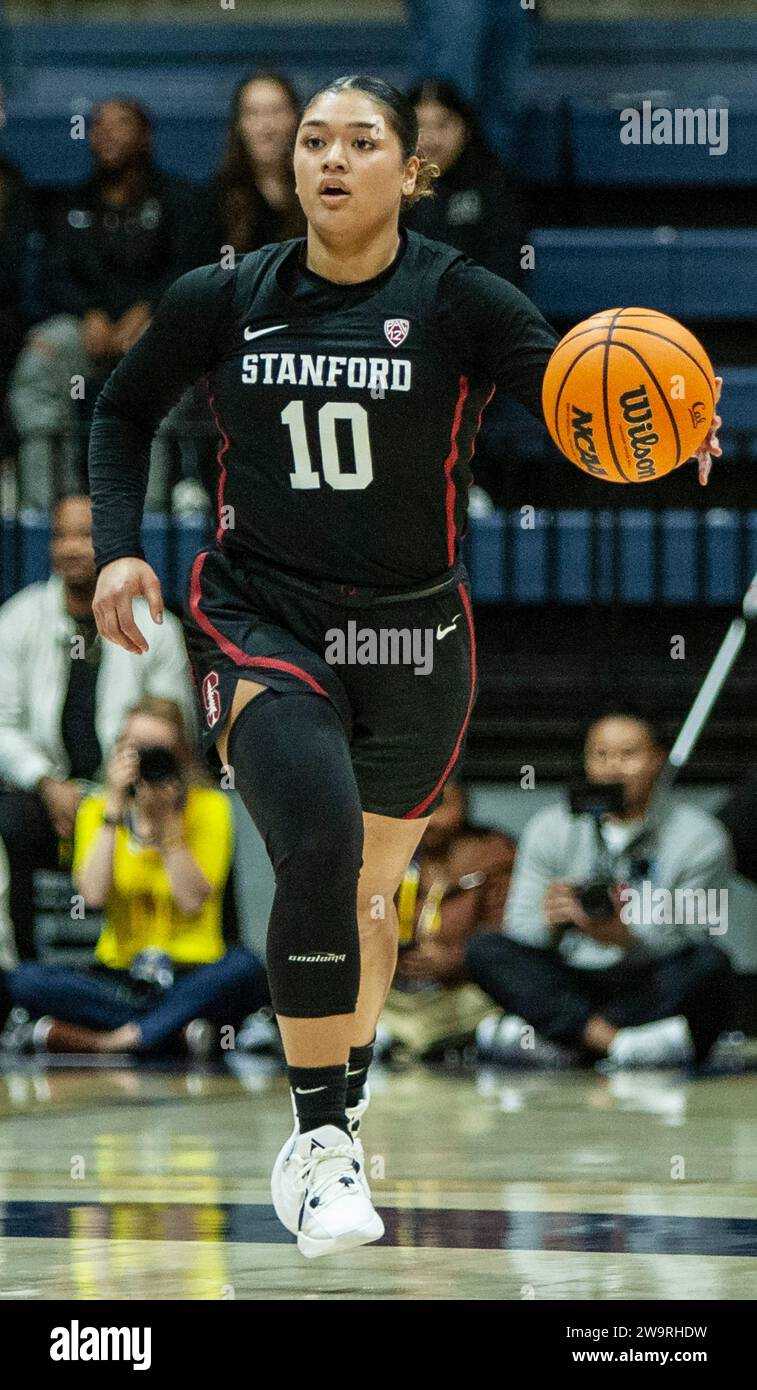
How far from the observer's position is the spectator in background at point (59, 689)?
8.91m

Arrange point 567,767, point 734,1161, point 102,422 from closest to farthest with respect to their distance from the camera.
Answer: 1. point 102,422
2. point 734,1161
3. point 567,767

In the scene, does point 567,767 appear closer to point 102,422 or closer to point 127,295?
point 127,295

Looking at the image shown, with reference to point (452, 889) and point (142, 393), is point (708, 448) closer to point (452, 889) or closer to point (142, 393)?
point (142, 393)

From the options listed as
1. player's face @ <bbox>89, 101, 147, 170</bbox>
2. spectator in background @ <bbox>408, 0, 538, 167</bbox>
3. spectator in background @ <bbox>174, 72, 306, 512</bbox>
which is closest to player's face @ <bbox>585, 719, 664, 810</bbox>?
spectator in background @ <bbox>174, 72, 306, 512</bbox>

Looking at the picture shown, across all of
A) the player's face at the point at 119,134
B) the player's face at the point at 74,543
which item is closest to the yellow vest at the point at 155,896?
the player's face at the point at 74,543

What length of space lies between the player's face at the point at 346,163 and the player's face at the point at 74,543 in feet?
15.8

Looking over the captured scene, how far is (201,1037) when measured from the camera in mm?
8531

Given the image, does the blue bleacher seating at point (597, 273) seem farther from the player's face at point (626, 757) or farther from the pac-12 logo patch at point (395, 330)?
the pac-12 logo patch at point (395, 330)

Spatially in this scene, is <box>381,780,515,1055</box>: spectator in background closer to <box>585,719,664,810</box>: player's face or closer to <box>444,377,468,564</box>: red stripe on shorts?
<box>585,719,664,810</box>: player's face

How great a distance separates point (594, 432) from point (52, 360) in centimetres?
635

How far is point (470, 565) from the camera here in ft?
32.7

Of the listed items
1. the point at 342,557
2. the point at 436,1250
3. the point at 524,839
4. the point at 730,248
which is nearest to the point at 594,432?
the point at 342,557

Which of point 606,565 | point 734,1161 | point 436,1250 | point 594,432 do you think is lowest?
point 734,1161

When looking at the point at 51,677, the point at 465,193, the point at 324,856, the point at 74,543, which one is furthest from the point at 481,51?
the point at 324,856
